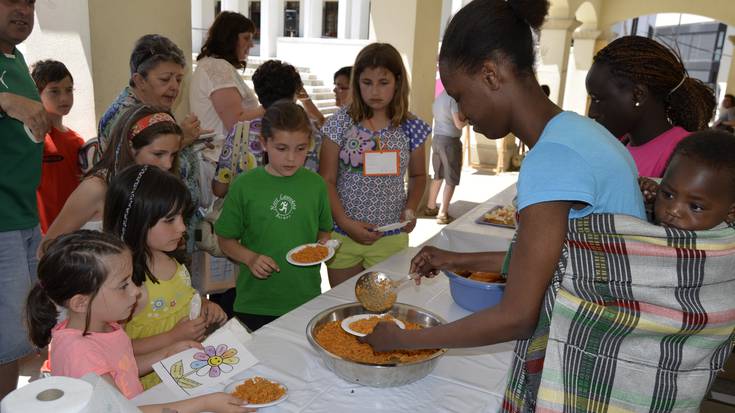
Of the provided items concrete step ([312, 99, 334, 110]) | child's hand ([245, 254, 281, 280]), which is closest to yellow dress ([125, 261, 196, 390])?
child's hand ([245, 254, 281, 280])

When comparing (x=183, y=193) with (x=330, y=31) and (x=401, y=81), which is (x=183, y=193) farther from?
(x=330, y=31)

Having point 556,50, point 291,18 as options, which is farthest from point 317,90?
point 291,18

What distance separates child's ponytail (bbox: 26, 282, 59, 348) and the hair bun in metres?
1.19

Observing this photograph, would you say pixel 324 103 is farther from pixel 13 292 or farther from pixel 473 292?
pixel 473 292

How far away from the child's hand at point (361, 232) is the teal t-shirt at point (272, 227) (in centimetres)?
26

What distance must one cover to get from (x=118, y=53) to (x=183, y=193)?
1607 millimetres

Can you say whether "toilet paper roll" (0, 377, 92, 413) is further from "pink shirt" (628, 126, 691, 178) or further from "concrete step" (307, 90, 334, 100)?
"concrete step" (307, 90, 334, 100)

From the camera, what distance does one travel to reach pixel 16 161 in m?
1.96

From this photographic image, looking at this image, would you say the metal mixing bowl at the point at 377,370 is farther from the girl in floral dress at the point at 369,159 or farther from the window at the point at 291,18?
the window at the point at 291,18

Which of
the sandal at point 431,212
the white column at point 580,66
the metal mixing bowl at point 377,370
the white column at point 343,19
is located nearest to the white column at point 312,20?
the white column at point 343,19

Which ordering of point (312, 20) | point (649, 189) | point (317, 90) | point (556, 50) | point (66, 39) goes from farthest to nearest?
point (312, 20)
point (317, 90)
point (556, 50)
point (66, 39)
point (649, 189)

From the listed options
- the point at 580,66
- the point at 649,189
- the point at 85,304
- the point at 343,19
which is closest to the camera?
the point at 85,304

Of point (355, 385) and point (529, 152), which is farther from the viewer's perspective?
point (355, 385)

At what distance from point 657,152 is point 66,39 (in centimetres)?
259
